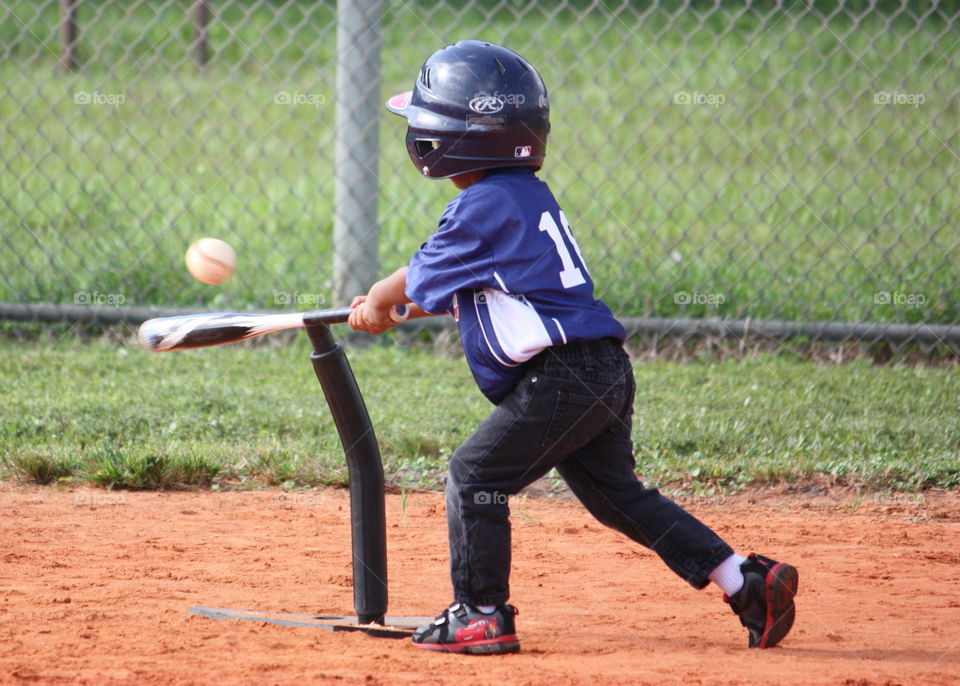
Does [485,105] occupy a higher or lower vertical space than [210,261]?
higher

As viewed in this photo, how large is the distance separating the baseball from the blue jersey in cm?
95

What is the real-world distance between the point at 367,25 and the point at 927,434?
3.10 metres

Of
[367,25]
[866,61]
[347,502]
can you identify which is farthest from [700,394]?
[866,61]

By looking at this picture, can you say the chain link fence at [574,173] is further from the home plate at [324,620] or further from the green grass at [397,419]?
the home plate at [324,620]

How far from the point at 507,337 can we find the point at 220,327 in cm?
67

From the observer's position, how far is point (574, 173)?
7672 millimetres

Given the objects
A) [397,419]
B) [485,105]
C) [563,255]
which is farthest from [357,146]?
[563,255]

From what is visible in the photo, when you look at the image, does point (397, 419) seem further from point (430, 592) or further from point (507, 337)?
point (507, 337)

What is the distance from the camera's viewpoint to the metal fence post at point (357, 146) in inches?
221

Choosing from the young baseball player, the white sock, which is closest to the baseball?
the young baseball player

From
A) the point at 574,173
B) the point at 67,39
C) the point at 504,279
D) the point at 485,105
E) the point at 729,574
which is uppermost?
the point at 67,39

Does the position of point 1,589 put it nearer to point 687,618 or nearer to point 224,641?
point 224,641

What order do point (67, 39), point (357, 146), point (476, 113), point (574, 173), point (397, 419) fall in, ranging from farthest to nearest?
point (67, 39) → point (574, 173) → point (357, 146) → point (397, 419) → point (476, 113)

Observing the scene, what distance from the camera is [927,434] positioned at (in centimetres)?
470
